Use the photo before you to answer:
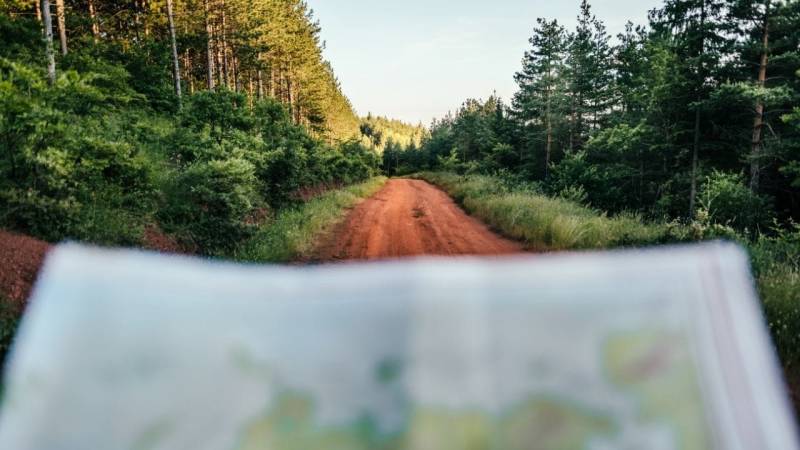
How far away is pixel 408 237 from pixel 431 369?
28.4ft

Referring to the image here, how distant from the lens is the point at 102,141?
6602 millimetres

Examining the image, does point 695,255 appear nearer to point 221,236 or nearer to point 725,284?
point 725,284

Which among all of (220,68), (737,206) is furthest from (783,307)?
(220,68)

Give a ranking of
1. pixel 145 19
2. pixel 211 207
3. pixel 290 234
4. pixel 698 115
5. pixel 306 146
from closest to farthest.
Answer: pixel 211 207, pixel 290 234, pixel 698 115, pixel 306 146, pixel 145 19

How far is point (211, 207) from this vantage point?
8078 millimetres

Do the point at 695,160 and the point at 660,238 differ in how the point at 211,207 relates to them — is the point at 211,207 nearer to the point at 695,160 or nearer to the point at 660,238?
the point at 660,238

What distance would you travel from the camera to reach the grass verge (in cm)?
385

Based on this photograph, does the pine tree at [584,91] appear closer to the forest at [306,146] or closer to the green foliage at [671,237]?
the forest at [306,146]

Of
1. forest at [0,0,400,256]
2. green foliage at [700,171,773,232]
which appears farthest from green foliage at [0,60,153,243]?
green foliage at [700,171,773,232]

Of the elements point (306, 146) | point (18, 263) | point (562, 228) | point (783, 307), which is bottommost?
point (783, 307)

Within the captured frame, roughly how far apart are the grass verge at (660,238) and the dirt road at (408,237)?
0.59 m

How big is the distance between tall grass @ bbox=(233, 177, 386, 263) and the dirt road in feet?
1.23

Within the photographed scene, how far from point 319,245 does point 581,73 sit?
86.4 ft

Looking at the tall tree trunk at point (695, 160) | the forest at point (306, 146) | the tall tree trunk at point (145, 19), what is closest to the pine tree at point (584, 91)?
the forest at point (306, 146)
